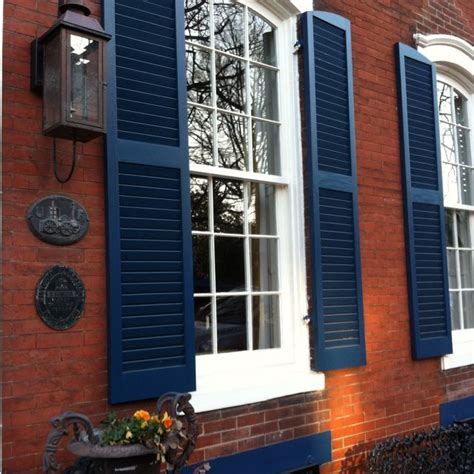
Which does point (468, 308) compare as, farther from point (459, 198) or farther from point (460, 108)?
point (460, 108)

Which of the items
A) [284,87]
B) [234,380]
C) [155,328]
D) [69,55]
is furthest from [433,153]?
[69,55]

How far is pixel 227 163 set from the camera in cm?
455

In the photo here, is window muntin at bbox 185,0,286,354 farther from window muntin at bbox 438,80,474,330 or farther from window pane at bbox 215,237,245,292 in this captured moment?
window muntin at bbox 438,80,474,330

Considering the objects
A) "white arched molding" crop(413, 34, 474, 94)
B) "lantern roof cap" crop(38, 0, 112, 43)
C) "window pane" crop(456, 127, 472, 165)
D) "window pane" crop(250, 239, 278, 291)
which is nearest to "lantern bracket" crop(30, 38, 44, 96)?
"lantern roof cap" crop(38, 0, 112, 43)

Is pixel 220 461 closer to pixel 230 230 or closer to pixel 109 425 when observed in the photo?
pixel 109 425

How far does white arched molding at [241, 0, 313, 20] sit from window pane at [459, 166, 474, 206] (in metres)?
2.79

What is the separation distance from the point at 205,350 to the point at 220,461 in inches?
27.9

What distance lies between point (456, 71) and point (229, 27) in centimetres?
312

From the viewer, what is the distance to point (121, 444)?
301 centimetres

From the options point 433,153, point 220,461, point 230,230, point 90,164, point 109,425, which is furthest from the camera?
point 433,153

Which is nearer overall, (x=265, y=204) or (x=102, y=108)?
(x=102, y=108)

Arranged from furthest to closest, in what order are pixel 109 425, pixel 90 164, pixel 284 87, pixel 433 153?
pixel 433 153 < pixel 284 87 < pixel 90 164 < pixel 109 425

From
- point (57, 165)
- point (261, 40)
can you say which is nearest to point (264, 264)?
point (261, 40)

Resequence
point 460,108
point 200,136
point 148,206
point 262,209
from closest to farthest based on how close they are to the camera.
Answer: point 148,206 < point 200,136 < point 262,209 < point 460,108
